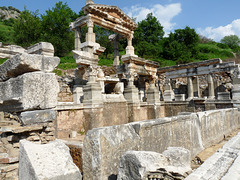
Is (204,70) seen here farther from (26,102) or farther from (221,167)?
(26,102)

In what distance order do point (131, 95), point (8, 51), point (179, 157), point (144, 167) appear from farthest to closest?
point (131, 95), point (8, 51), point (179, 157), point (144, 167)

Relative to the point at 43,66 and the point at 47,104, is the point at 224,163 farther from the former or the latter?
the point at 43,66

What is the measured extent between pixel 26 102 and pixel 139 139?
1.94m

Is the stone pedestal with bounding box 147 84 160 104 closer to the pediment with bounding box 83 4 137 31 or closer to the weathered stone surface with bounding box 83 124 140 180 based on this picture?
the pediment with bounding box 83 4 137 31

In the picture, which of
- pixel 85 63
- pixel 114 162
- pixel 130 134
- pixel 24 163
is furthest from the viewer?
pixel 85 63

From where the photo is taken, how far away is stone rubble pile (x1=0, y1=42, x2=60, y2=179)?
307 cm

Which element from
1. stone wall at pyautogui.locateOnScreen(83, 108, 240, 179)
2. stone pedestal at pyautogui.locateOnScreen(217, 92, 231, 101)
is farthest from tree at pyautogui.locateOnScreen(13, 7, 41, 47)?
stone wall at pyautogui.locateOnScreen(83, 108, 240, 179)

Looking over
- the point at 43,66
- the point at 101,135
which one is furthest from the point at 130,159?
the point at 43,66

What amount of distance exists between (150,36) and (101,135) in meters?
32.8

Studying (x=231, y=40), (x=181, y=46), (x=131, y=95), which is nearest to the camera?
(x=131, y=95)

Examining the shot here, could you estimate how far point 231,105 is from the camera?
10.2 m

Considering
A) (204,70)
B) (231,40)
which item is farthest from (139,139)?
(231,40)

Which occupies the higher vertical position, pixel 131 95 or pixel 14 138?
pixel 131 95

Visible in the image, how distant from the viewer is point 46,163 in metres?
2.13
